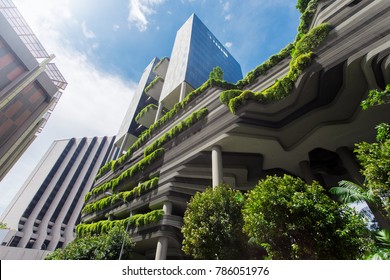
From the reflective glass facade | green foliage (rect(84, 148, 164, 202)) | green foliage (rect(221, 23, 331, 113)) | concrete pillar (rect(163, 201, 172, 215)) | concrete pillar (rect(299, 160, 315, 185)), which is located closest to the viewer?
green foliage (rect(221, 23, 331, 113))

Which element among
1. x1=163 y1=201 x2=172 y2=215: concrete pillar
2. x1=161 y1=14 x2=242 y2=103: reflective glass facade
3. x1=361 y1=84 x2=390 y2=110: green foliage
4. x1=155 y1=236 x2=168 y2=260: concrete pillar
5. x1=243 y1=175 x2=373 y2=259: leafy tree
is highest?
x1=161 y1=14 x2=242 y2=103: reflective glass facade

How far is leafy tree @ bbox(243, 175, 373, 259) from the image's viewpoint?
8.42 meters

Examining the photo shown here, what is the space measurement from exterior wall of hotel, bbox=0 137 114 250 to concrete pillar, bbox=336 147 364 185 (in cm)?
8940

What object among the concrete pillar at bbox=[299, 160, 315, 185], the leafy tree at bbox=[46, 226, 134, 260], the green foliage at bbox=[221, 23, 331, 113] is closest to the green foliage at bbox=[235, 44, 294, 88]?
the green foliage at bbox=[221, 23, 331, 113]

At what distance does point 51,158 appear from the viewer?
9475 centimetres

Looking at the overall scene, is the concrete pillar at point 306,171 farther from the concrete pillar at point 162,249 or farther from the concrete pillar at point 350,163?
the concrete pillar at point 162,249

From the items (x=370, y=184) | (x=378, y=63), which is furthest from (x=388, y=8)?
Result: (x=370, y=184)

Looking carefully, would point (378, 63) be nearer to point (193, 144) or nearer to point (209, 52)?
point (193, 144)

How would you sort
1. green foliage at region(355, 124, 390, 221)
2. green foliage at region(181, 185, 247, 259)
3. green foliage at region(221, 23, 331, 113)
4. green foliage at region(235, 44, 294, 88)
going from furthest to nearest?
green foliage at region(235, 44, 294, 88), green foliage at region(221, 23, 331, 113), green foliage at region(181, 185, 247, 259), green foliage at region(355, 124, 390, 221)

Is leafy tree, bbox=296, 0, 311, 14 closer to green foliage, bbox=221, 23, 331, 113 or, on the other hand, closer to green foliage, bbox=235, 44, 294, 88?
green foliage, bbox=235, 44, 294, 88

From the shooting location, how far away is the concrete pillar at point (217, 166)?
65.9 ft

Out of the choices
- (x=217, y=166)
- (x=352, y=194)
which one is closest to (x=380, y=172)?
(x=352, y=194)

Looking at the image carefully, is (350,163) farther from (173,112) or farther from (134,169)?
(134,169)

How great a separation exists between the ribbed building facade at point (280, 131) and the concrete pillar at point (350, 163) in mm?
98
